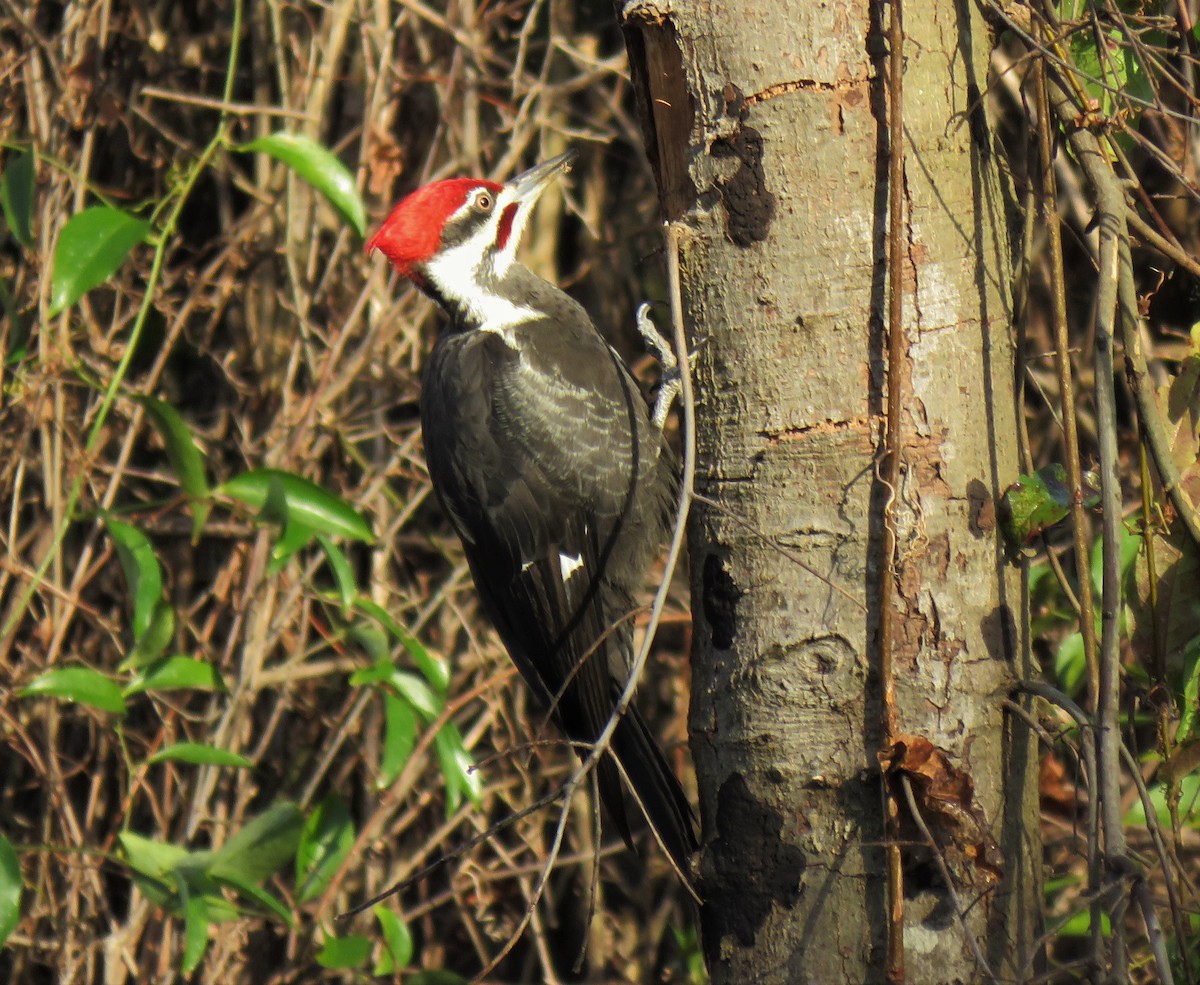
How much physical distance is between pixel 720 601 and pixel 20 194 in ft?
5.82

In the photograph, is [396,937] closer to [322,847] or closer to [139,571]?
[322,847]

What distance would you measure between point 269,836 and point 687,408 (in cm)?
163

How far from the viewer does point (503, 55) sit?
3.87 meters

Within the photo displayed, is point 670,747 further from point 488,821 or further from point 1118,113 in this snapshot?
point 1118,113

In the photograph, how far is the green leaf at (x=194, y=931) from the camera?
2490mm

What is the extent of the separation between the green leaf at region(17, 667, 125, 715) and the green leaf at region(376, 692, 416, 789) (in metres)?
0.54

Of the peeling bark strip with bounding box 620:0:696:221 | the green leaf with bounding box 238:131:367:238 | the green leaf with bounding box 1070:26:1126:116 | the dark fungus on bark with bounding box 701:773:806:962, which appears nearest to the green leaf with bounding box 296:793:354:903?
the green leaf with bounding box 238:131:367:238

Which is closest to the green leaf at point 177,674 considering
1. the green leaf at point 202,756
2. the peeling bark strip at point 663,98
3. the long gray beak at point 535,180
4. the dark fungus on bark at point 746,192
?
the green leaf at point 202,756

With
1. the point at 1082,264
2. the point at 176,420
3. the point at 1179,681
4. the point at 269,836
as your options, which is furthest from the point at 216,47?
the point at 1179,681

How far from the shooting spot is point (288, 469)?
3.44 m

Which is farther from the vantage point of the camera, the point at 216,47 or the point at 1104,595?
the point at 216,47

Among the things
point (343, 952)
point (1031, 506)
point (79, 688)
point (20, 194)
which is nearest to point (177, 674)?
point (79, 688)

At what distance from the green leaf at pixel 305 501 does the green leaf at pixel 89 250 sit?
0.48 meters

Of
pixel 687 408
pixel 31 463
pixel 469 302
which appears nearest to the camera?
pixel 687 408
